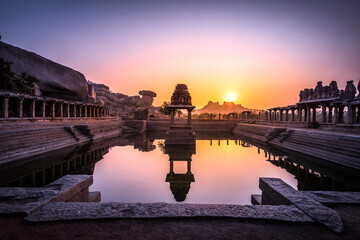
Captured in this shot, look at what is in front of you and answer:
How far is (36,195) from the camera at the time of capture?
11.2 ft

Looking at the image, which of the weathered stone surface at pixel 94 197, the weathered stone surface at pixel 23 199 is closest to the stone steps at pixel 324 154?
the weathered stone surface at pixel 94 197

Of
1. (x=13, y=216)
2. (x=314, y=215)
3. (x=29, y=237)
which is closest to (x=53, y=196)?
(x=13, y=216)

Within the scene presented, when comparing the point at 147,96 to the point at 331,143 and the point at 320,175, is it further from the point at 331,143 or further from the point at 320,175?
the point at 320,175

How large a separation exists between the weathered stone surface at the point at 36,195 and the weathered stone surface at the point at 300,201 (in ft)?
14.2

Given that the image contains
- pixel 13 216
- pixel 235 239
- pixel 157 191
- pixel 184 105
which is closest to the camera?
pixel 235 239

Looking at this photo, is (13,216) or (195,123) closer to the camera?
(13,216)

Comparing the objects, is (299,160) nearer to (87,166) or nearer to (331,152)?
(331,152)

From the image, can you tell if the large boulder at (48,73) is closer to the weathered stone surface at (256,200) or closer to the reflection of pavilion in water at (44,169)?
the reflection of pavilion in water at (44,169)

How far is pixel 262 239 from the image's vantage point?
91.7 inches

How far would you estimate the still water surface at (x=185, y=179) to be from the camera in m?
5.82

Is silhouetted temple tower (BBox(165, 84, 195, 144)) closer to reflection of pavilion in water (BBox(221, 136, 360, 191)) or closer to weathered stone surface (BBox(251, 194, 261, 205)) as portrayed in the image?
reflection of pavilion in water (BBox(221, 136, 360, 191))

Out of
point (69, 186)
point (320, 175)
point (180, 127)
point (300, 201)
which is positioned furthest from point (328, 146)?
point (69, 186)

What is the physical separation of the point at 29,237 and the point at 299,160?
1252 centimetres

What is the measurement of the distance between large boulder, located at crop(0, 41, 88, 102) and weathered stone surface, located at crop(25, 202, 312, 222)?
35.6 m
